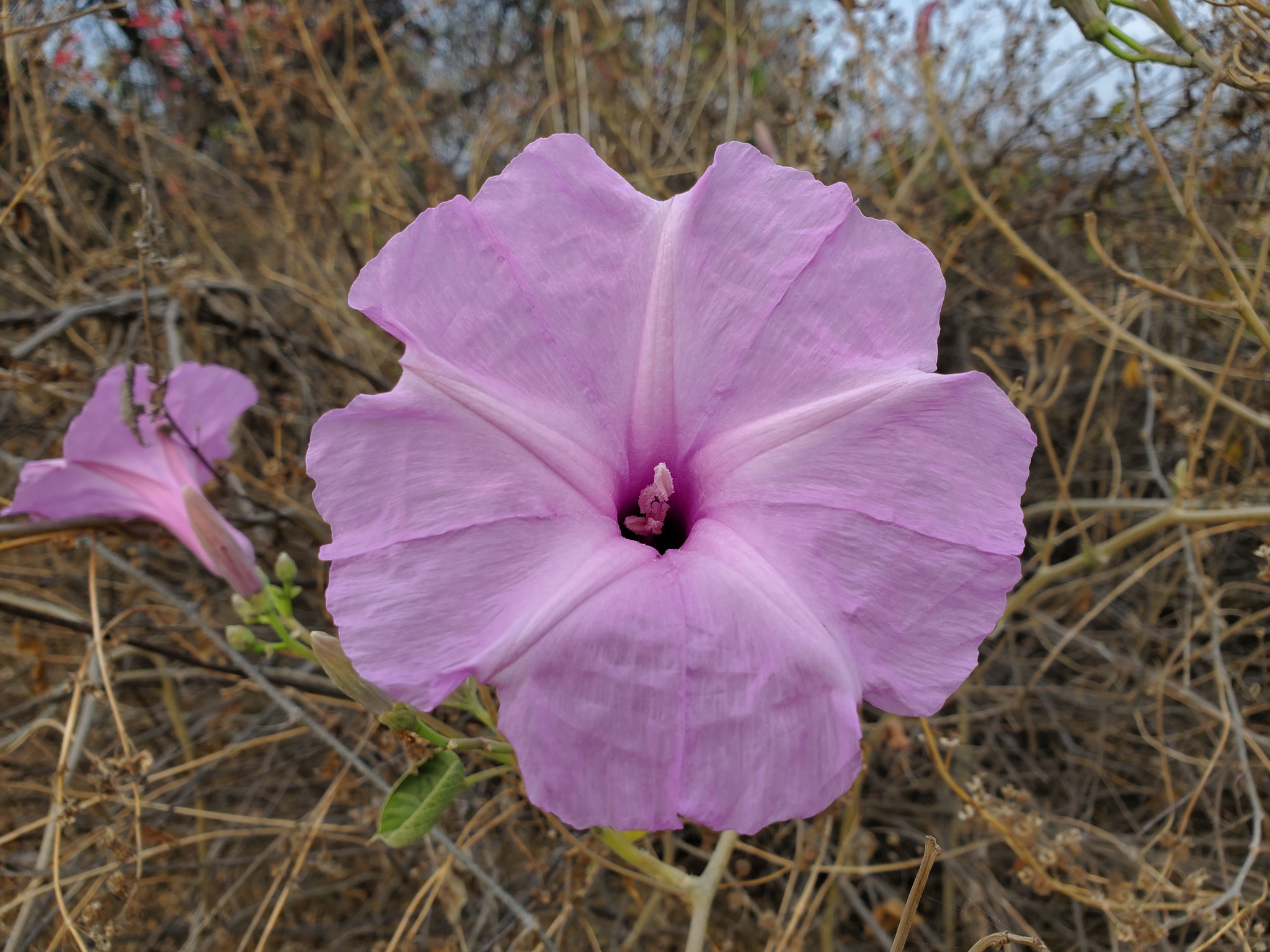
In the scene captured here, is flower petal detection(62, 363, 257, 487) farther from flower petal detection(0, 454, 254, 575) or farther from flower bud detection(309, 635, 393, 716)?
flower bud detection(309, 635, 393, 716)

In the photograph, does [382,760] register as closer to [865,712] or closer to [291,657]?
[291,657]

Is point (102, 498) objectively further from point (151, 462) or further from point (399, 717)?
point (399, 717)

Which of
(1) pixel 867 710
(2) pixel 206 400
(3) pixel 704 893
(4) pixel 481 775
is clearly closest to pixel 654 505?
(4) pixel 481 775

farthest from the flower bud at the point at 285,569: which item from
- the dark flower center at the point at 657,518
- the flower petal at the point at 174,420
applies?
the dark flower center at the point at 657,518

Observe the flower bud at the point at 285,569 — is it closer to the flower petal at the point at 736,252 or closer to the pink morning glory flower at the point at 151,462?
the pink morning glory flower at the point at 151,462

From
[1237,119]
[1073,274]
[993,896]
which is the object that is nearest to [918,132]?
[1073,274]

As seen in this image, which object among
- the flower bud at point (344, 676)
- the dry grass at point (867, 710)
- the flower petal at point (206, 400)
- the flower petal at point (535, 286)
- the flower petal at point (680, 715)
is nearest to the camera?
the flower petal at point (680, 715)

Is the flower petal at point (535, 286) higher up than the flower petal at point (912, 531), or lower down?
higher up

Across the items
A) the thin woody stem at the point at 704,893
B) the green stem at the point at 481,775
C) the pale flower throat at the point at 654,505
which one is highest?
the pale flower throat at the point at 654,505
